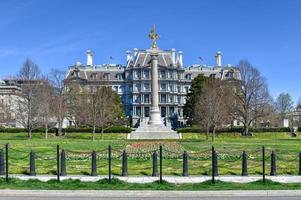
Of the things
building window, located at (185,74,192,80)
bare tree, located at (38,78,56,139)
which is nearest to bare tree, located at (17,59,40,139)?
bare tree, located at (38,78,56,139)

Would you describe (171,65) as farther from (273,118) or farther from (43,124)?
(43,124)

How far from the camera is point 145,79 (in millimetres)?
101438

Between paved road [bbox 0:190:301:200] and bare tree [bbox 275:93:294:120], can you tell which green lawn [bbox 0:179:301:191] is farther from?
bare tree [bbox 275:93:294:120]

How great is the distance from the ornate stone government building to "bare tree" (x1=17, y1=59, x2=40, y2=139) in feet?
139

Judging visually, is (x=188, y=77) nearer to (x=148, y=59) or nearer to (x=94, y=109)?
(x=148, y=59)

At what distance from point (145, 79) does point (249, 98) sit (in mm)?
42502

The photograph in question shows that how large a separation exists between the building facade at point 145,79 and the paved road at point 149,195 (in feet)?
285

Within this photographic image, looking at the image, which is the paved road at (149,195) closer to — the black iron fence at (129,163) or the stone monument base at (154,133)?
the black iron fence at (129,163)

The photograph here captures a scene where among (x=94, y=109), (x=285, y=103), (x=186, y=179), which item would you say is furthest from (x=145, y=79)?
(x=186, y=179)

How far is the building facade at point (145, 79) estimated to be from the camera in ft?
333

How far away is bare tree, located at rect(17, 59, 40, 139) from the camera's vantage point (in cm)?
5114

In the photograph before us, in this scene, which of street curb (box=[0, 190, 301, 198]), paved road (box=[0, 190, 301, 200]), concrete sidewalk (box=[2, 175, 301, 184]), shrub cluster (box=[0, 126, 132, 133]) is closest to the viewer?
paved road (box=[0, 190, 301, 200])

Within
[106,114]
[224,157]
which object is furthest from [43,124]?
[224,157]

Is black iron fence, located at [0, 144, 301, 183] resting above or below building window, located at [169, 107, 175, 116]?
below
